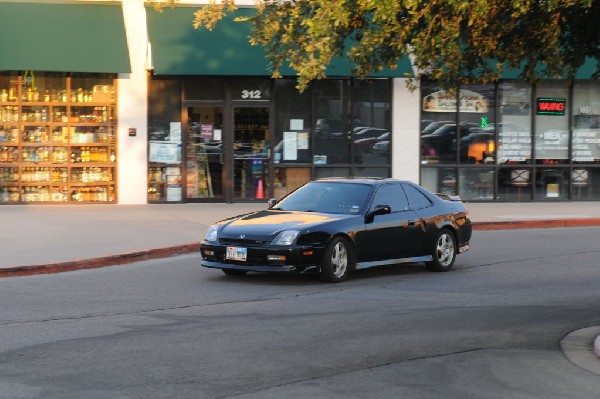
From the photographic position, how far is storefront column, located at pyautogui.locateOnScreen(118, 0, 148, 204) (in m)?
26.1

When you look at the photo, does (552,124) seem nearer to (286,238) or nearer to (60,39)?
(60,39)

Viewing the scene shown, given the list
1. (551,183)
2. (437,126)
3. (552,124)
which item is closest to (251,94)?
(437,126)

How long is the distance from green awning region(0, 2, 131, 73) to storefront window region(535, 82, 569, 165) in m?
11.1

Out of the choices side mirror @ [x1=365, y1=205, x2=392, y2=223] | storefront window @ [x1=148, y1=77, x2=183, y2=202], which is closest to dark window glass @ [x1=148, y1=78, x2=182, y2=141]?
storefront window @ [x1=148, y1=77, x2=183, y2=202]

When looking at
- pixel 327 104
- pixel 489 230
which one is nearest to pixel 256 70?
pixel 327 104

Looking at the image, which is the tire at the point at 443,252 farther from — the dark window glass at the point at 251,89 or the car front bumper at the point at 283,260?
the dark window glass at the point at 251,89

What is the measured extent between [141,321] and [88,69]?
1513 cm

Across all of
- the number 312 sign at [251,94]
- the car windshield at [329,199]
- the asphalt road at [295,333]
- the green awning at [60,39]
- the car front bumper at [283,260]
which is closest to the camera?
the asphalt road at [295,333]

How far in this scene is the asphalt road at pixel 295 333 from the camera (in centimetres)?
786

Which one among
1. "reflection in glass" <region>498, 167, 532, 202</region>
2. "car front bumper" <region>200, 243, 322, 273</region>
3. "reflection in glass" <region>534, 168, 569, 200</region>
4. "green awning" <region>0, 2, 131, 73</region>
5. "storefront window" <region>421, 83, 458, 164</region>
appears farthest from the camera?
"reflection in glass" <region>534, 168, 569, 200</region>

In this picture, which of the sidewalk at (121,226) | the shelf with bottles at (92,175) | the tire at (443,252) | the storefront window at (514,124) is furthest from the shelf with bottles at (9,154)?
the tire at (443,252)

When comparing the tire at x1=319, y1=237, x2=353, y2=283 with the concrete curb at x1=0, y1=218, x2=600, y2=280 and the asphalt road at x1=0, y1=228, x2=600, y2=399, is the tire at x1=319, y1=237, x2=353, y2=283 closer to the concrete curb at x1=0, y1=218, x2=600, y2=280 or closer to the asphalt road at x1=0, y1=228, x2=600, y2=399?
the asphalt road at x1=0, y1=228, x2=600, y2=399

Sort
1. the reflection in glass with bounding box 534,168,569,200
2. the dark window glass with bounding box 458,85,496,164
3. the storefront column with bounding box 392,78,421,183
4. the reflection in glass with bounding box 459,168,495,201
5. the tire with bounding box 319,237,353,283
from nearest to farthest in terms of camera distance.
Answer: the tire with bounding box 319,237,353,283 < the storefront column with bounding box 392,78,421,183 < the dark window glass with bounding box 458,85,496,164 < the reflection in glass with bounding box 459,168,495,201 < the reflection in glass with bounding box 534,168,569,200

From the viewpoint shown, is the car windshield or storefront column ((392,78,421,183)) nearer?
the car windshield
